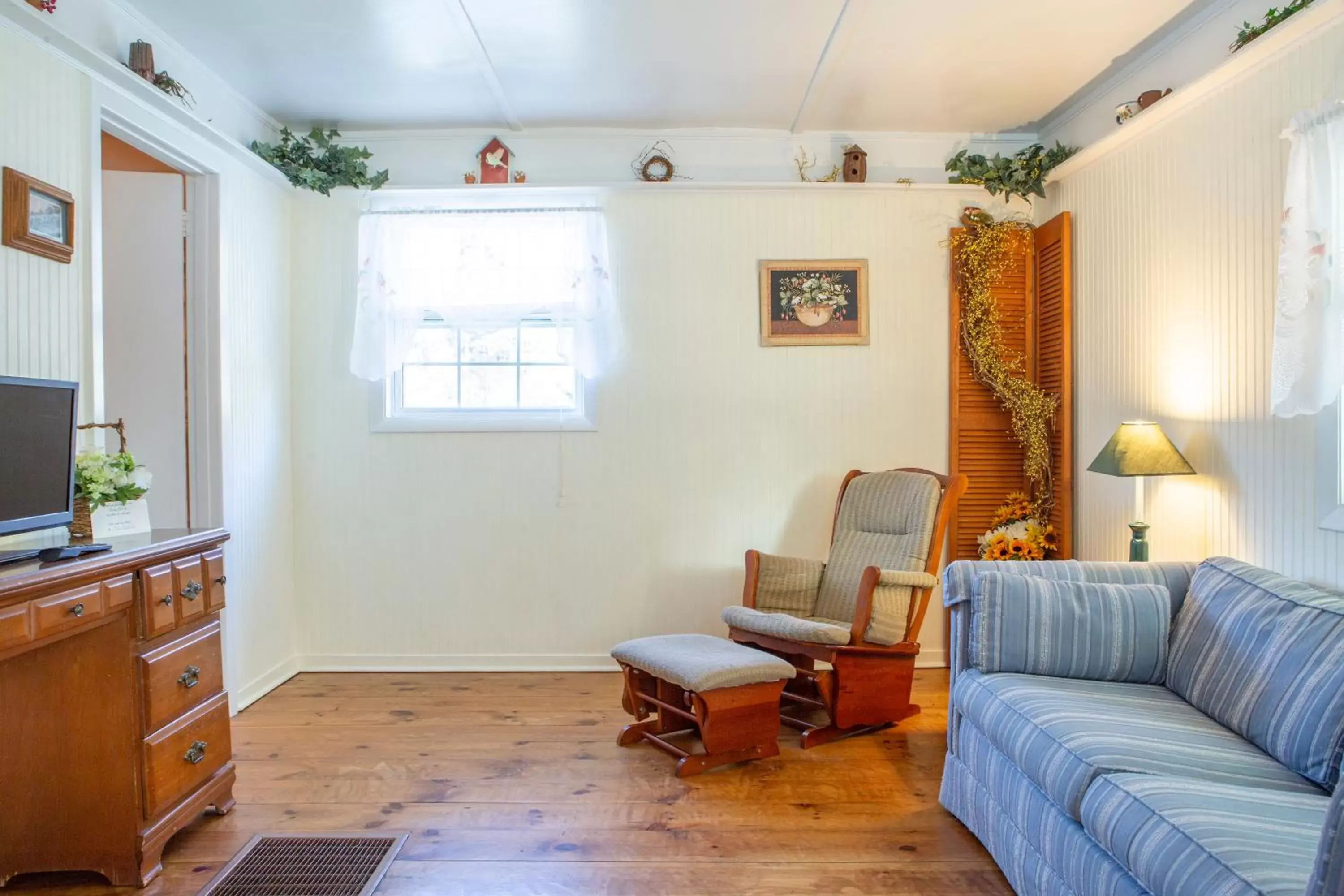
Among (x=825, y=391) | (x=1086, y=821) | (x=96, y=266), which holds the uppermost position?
(x=96, y=266)

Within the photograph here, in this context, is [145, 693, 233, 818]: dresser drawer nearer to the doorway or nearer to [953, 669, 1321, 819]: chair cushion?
the doorway

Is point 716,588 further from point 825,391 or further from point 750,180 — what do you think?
point 750,180

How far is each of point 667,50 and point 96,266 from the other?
2.15 m

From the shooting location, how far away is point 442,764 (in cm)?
286

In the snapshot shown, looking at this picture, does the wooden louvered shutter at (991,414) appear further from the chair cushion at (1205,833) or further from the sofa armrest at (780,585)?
the chair cushion at (1205,833)

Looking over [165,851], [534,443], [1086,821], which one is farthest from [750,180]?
[165,851]

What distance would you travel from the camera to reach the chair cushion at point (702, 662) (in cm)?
275

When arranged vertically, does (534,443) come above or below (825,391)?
below

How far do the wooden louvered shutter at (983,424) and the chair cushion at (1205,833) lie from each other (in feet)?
7.87

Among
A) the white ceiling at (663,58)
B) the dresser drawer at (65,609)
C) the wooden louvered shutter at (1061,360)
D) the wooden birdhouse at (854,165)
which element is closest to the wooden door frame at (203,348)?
the white ceiling at (663,58)

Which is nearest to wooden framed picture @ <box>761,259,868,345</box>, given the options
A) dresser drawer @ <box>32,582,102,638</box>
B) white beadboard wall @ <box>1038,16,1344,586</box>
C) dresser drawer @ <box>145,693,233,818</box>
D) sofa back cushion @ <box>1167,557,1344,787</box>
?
white beadboard wall @ <box>1038,16,1344,586</box>

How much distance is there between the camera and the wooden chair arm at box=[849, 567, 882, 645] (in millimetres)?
3092

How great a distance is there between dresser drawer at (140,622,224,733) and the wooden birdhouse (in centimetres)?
329

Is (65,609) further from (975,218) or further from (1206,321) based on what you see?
(975,218)
